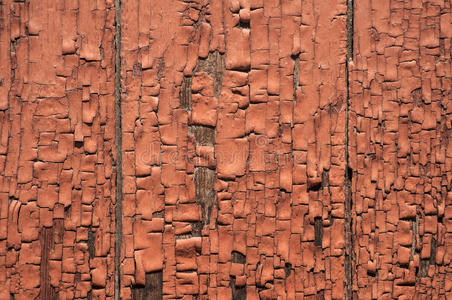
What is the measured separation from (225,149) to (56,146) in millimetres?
333

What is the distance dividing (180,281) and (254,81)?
0.43m

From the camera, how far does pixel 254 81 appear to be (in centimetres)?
87

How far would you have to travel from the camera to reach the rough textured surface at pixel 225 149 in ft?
2.76

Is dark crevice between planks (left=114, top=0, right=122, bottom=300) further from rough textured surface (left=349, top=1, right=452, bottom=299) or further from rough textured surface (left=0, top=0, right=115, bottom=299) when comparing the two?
rough textured surface (left=349, top=1, right=452, bottom=299)

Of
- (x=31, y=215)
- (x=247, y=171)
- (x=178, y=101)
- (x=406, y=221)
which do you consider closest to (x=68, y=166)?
(x=31, y=215)

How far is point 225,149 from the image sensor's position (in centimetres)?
86

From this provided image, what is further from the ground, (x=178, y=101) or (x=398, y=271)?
(x=178, y=101)

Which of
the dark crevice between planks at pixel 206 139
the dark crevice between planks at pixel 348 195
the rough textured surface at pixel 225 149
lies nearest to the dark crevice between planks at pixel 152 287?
the rough textured surface at pixel 225 149

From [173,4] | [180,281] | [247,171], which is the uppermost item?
[173,4]

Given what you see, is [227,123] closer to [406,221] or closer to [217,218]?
[217,218]

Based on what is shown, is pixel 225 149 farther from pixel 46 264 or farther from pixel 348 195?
pixel 46 264

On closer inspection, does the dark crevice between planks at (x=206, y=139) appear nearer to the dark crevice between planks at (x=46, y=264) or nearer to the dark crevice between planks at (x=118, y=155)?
the dark crevice between planks at (x=118, y=155)

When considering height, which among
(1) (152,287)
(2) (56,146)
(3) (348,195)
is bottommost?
(1) (152,287)

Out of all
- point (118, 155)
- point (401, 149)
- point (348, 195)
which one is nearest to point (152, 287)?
point (118, 155)
